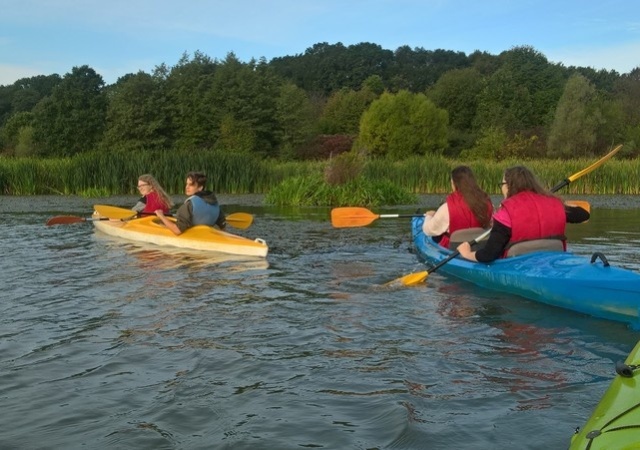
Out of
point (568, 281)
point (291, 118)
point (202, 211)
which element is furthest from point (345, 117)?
point (568, 281)

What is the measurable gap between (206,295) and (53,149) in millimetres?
45275

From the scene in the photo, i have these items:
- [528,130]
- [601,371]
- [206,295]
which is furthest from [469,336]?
[528,130]

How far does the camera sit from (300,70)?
8519 centimetres

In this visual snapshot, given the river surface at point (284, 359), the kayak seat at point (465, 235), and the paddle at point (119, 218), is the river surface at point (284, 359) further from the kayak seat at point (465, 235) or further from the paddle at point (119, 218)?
the paddle at point (119, 218)

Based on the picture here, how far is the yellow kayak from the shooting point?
858cm

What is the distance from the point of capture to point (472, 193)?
7422 millimetres

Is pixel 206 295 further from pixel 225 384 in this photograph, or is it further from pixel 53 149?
pixel 53 149

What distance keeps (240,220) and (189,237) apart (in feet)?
6.20

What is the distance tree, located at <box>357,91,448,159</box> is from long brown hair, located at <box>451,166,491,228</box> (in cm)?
3748

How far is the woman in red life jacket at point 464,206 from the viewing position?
290 inches

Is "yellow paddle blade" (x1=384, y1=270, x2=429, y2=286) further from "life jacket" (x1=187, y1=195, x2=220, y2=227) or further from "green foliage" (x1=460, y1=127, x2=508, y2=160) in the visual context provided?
"green foliage" (x1=460, y1=127, x2=508, y2=160)

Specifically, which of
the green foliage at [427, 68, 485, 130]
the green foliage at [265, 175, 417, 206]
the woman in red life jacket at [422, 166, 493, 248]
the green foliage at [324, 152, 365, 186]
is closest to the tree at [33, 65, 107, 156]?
the green foliage at [427, 68, 485, 130]

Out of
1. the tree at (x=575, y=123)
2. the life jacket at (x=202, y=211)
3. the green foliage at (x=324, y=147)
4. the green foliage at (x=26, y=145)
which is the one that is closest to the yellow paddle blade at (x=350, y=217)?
the life jacket at (x=202, y=211)

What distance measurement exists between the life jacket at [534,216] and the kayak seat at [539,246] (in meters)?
0.03
